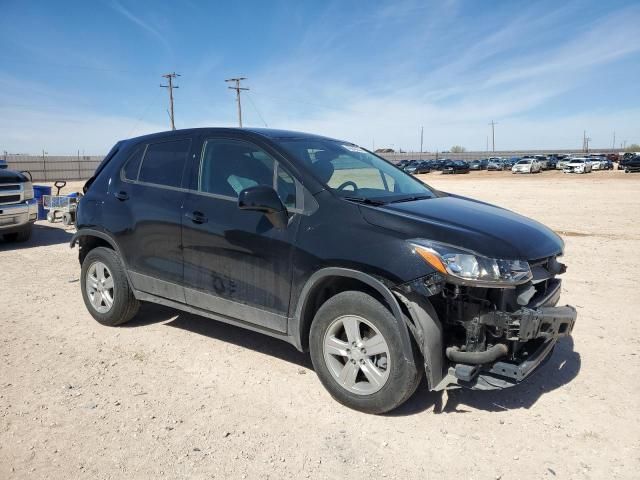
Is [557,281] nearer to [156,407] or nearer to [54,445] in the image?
[156,407]

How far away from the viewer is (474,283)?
9.66 ft

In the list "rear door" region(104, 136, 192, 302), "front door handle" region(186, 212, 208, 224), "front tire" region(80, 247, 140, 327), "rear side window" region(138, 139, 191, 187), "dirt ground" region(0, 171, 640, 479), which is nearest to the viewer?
"dirt ground" region(0, 171, 640, 479)

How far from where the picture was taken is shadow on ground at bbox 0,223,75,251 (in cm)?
991

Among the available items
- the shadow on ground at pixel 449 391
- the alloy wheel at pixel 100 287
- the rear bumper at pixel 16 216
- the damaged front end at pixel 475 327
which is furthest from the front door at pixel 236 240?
the rear bumper at pixel 16 216

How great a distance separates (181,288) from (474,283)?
250 centimetres

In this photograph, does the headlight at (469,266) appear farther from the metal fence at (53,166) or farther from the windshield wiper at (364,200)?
the metal fence at (53,166)

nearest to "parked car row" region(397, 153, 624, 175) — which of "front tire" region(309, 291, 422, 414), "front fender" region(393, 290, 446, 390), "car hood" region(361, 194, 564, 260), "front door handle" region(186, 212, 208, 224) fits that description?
"car hood" region(361, 194, 564, 260)

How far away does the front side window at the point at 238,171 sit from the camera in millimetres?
3809

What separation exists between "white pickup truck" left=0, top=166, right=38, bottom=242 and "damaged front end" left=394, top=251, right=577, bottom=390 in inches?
346

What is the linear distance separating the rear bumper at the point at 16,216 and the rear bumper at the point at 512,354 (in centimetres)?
901

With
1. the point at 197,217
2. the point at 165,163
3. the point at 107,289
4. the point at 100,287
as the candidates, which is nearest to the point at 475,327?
the point at 197,217

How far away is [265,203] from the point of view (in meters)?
3.49

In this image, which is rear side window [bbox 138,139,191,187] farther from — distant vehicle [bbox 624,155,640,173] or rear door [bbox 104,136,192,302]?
distant vehicle [bbox 624,155,640,173]

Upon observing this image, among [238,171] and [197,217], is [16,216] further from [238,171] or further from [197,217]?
[238,171]
